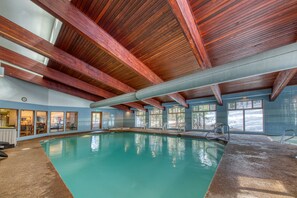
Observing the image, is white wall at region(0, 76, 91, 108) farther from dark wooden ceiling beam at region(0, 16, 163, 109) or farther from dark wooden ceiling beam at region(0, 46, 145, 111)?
dark wooden ceiling beam at region(0, 16, 163, 109)

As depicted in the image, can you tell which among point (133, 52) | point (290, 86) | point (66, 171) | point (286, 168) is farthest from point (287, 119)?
point (66, 171)

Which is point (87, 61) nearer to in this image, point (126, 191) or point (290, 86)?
point (126, 191)

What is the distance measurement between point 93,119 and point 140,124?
4.26 m

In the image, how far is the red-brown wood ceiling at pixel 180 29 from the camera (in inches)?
101

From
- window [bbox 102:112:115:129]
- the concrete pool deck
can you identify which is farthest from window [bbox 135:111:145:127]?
the concrete pool deck

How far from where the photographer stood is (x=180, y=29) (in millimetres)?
3080

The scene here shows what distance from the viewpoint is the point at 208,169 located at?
357 cm

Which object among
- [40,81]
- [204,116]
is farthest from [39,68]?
[204,116]

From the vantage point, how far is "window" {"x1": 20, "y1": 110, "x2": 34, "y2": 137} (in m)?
7.72

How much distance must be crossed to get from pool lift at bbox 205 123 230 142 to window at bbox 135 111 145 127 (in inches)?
242

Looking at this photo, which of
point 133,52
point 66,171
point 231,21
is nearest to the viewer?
point 231,21

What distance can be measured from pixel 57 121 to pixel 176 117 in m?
9.08

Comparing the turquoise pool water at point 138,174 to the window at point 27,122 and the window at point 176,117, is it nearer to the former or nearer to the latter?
the window at point 27,122

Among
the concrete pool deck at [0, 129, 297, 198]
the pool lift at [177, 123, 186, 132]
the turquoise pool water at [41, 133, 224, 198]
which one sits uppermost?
the concrete pool deck at [0, 129, 297, 198]
